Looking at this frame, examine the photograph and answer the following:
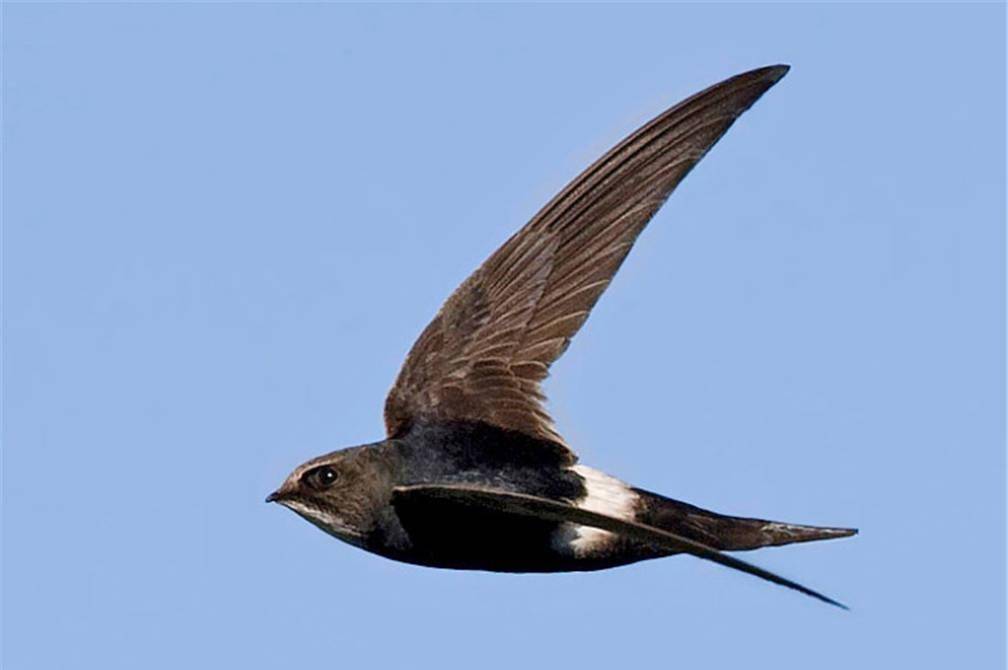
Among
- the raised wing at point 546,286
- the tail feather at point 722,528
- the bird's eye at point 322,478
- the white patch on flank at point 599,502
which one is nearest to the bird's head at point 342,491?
the bird's eye at point 322,478

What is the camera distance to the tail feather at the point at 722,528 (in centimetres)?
829

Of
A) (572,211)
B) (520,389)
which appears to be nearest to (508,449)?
(520,389)

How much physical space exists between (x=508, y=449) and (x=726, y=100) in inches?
59.8

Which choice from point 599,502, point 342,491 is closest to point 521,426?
point 599,502

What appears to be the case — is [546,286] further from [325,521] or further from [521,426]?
[325,521]

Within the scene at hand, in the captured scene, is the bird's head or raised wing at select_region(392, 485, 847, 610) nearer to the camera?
raised wing at select_region(392, 485, 847, 610)

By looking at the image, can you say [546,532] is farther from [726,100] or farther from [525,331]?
[726,100]

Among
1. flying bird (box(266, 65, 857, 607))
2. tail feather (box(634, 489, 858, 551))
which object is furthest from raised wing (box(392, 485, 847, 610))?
tail feather (box(634, 489, 858, 551))

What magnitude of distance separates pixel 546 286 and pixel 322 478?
117 cm

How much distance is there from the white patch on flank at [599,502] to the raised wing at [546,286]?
0.23m

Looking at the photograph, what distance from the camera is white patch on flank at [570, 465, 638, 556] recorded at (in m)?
8.12

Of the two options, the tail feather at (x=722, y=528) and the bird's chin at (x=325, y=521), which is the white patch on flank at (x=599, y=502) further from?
the bird's chin at (x=325, y=521)

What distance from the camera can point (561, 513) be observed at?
697 cm

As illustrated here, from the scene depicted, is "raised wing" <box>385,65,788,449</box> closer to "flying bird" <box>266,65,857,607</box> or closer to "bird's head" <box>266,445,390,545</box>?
"flying bird" <box>266,65,857,607</box>
